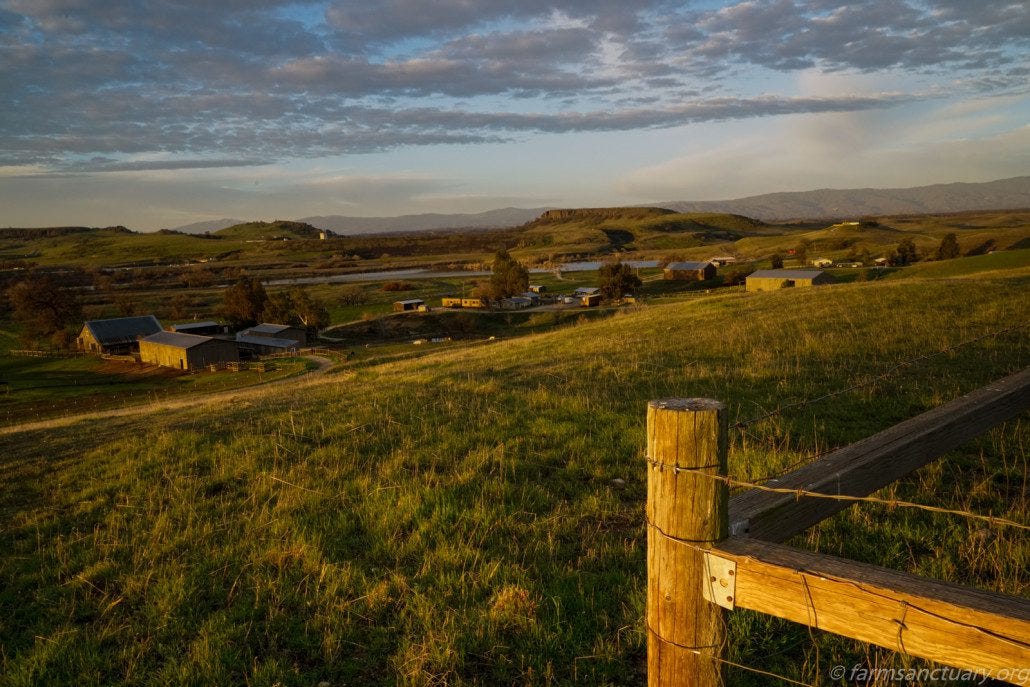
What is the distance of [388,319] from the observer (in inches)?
3113

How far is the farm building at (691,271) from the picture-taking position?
100 metres

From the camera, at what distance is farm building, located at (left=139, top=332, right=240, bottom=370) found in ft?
195

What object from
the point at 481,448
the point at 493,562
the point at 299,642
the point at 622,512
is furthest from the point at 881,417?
the point at 299,642

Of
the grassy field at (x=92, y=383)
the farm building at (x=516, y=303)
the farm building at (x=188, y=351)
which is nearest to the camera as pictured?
the grassy field at (x=92, y=383)

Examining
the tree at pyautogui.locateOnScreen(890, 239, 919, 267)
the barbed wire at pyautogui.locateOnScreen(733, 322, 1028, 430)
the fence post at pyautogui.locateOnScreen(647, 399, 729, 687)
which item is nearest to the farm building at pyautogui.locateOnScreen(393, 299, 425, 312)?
the tree at pyautogui.locateOnScreen(890, 239, 919, 267)

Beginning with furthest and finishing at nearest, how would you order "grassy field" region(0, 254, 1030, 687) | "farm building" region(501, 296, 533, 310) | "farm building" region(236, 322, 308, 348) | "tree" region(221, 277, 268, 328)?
"farm building" region(501, 296, 533, 310) < "tree" region(221, 277, 268, 328) < "farm building" region(236, 322, 308, 348) < "grassy field" region(0, 254, 1030, 687)

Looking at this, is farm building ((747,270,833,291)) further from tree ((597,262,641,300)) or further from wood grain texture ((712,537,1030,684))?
wood grain texture ((712,537,1030,684))

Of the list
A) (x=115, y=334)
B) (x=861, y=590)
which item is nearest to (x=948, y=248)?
(x=861, y=590)

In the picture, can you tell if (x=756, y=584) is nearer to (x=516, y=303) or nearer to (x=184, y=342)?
(x=184, y=342)

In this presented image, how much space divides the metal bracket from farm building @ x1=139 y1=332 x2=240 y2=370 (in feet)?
216

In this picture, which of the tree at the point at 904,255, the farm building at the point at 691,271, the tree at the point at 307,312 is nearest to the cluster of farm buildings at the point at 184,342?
the tree at the point at 307,312

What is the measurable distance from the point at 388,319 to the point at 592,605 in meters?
76.8

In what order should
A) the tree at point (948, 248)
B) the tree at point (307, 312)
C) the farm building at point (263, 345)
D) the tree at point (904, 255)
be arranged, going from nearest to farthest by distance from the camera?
the farm building at point (263, 345), the tree at point (307, 312), the tree at point (948, 248), the tree at point (904, 255)

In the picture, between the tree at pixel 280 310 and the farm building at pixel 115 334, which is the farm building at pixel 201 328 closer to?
the farm building at pixel 115 334
